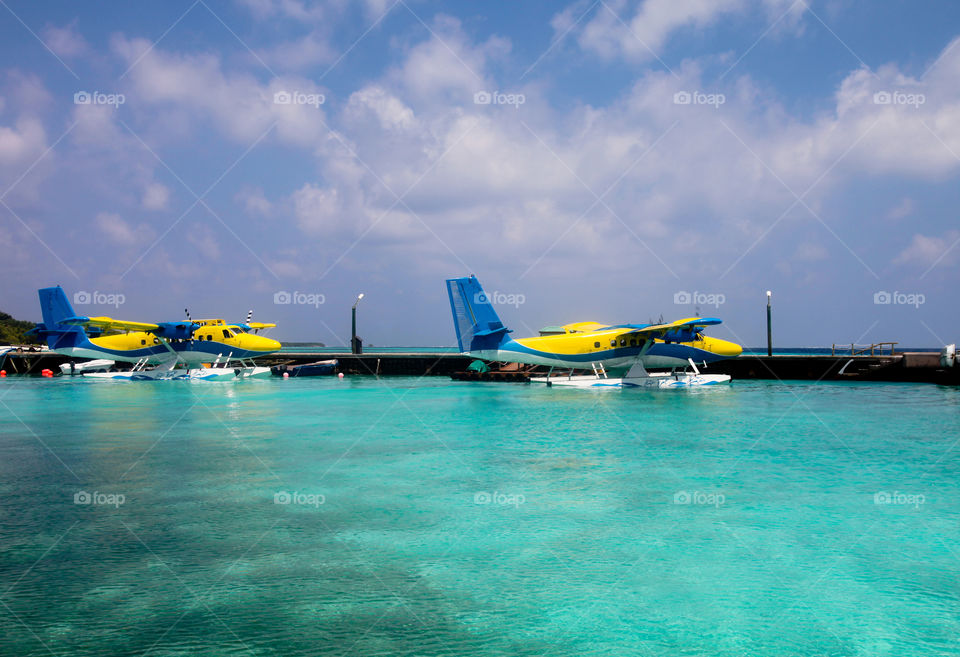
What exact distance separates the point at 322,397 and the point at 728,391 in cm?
2026

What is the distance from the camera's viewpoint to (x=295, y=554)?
319 inches

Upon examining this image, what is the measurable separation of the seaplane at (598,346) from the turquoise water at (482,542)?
49.4 feet

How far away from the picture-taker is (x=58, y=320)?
164 ft

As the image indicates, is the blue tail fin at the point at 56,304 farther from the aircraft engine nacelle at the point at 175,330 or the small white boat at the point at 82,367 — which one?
the aircraft engine nacelle at the point at 175,330

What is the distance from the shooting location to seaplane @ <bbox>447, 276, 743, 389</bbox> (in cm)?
3416

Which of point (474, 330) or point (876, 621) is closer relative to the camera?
point (876, 621)

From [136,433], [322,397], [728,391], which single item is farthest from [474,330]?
[136,433]

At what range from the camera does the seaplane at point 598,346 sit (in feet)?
112

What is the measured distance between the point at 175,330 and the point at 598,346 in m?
28.4

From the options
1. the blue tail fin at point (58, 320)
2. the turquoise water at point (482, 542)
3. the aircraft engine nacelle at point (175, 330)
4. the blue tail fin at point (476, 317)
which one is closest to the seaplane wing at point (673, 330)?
the blue tail fin at point (476, 317)

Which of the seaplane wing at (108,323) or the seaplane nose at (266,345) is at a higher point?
the seaplane wing at (108,323)

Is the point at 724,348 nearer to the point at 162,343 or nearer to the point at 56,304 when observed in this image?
the point at 162,343

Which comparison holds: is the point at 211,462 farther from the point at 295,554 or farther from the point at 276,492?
the point at 295,554

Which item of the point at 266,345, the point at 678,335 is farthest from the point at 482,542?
the point at 266,345
